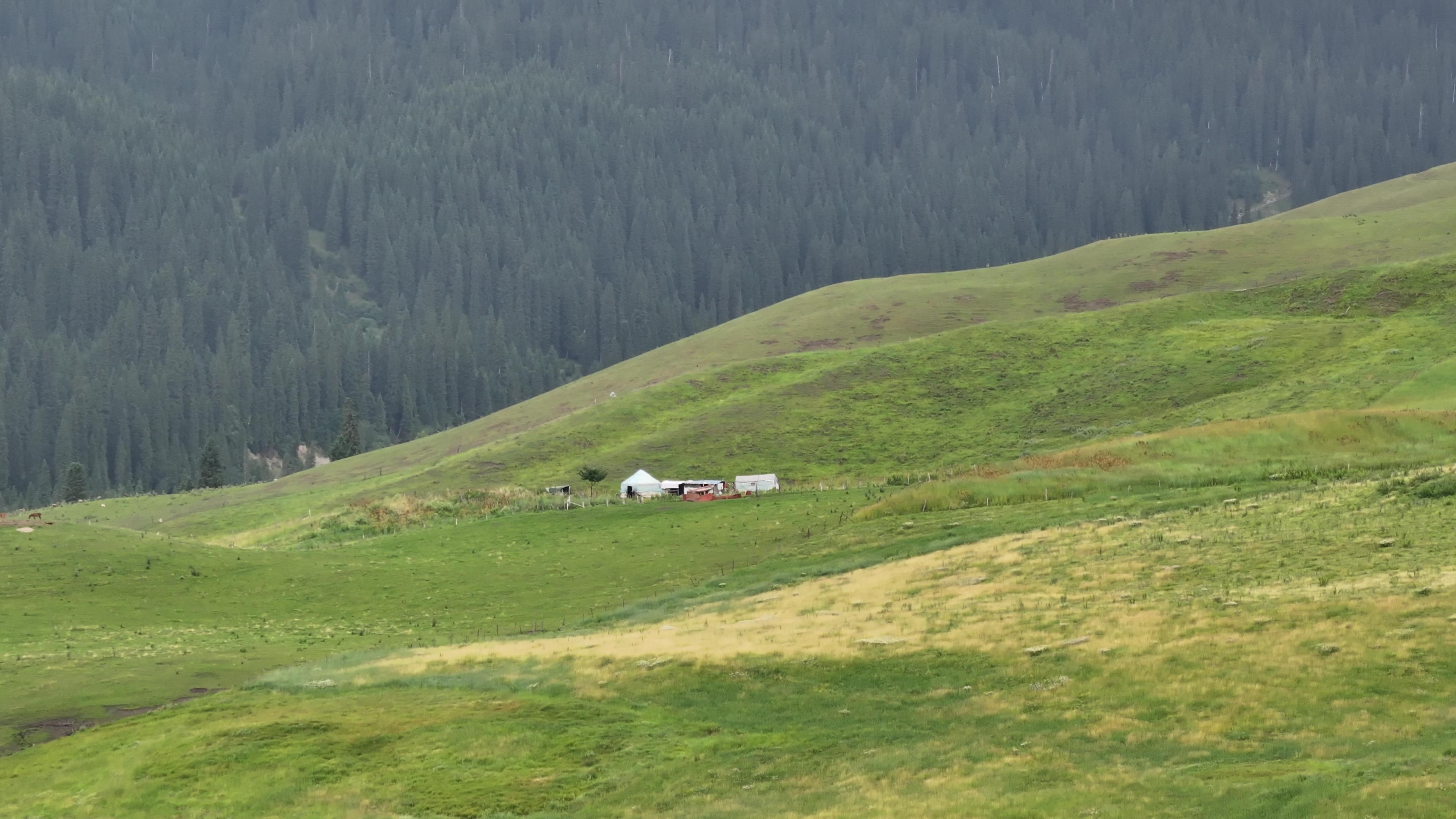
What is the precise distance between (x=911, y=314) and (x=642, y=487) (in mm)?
80690

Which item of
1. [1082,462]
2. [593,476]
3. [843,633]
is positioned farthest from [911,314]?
[843,633]

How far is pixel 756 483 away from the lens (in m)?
105

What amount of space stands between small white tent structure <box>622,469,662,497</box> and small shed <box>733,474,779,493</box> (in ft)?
22.1

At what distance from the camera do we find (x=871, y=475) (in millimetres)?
112438

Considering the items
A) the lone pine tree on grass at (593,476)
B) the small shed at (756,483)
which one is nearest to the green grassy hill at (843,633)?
the lone pine tree on grass at (593,476)

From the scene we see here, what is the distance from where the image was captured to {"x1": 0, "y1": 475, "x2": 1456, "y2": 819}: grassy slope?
3234 cm

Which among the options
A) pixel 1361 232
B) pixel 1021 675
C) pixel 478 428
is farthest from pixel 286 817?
pixel 1361 232

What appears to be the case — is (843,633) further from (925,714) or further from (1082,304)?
(1082,304)

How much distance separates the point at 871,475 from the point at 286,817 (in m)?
78.5

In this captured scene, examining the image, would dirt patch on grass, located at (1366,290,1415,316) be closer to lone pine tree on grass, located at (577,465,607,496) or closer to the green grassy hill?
the green grassy hill

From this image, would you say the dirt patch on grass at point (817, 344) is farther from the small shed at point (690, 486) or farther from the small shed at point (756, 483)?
the small shed at point (756, 483)

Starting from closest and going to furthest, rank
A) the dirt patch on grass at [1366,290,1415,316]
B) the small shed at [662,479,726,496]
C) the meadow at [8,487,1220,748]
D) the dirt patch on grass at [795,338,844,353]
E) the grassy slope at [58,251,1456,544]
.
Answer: the meadow at [8,487,1220,748], the small shed at [662,479,726,496], the grassy slope at [58,251,1456,544], the dirt patch on grass at [1366,290,1415,316], the dirt patch on grass at [795,338,844,353]

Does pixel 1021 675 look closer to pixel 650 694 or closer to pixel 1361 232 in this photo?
pixel 650 694

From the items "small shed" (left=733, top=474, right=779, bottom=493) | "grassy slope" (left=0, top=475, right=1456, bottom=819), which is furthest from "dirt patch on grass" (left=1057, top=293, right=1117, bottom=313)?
"grassy slope" (left=0, top=475, right=1456, bottom=819)
